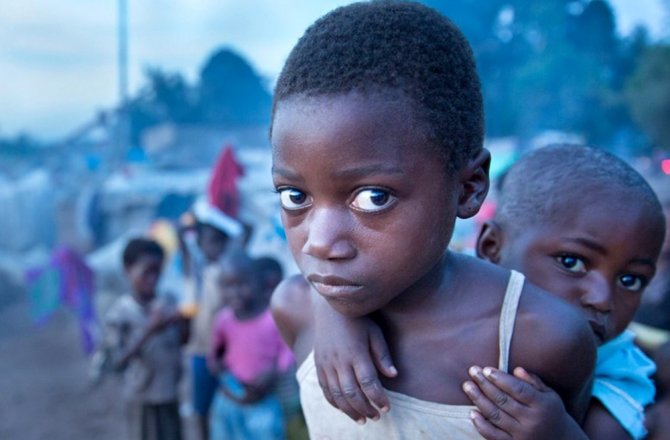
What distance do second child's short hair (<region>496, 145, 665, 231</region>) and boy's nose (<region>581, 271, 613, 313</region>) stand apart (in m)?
0.16

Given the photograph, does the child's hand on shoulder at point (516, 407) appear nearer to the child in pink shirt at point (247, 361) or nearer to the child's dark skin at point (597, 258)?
the child's dark skin at point (597, 258)

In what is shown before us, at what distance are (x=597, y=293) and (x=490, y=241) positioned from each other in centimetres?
28

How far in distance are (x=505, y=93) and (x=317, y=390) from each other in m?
20.3

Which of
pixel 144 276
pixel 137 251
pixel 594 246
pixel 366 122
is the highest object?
pixel 366 122

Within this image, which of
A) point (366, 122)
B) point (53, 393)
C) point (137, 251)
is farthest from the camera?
point (53, 393)

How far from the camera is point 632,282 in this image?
125 centimetres

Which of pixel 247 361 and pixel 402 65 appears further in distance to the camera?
pixel 247 361

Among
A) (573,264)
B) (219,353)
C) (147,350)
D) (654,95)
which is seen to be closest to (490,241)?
(573,264)

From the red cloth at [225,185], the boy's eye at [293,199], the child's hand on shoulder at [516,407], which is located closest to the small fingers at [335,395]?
the child's hand on shoulder at [516,407]

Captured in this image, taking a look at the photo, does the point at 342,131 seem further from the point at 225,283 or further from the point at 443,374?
the point at 225,283

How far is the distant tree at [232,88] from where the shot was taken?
1936 cm

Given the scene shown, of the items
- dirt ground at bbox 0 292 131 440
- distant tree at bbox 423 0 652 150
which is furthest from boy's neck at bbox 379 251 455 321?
distant tree at bbox 423 0 652 150

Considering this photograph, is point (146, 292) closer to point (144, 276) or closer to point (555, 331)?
point (144, 276)

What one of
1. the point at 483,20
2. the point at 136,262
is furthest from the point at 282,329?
the point at 483,20
